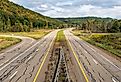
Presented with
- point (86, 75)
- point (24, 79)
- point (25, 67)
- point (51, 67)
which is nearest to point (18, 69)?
point (25, 67)

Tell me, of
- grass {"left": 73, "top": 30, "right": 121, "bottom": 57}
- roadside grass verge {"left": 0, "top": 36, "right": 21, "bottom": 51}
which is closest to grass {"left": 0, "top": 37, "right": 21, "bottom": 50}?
roadside grass verge {"left": 0, "top": 36, "right": 21, "bottom": 51}

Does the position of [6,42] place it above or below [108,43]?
above

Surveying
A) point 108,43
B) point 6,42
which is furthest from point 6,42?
point 108,43

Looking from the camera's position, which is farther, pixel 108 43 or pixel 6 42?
pixel 6 42

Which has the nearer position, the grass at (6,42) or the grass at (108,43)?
the grass at (108,43)

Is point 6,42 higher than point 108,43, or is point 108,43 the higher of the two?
point 6,42

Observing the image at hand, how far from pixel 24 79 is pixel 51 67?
525 centimetres

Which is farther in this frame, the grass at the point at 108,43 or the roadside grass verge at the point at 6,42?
the roadside grass verge at the point at 6,42

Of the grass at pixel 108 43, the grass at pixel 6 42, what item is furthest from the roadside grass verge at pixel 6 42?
the grass at pixel 108 43

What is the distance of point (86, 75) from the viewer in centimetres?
1961

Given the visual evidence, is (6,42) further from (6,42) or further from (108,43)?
(108,43)

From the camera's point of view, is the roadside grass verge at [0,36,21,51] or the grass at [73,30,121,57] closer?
the grass at [73,30,121,57]

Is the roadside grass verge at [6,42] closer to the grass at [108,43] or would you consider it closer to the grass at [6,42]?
the grass at [6,42]

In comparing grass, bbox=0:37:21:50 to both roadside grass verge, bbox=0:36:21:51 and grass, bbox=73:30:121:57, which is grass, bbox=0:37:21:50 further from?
grass, bbox=73:30:121:57
